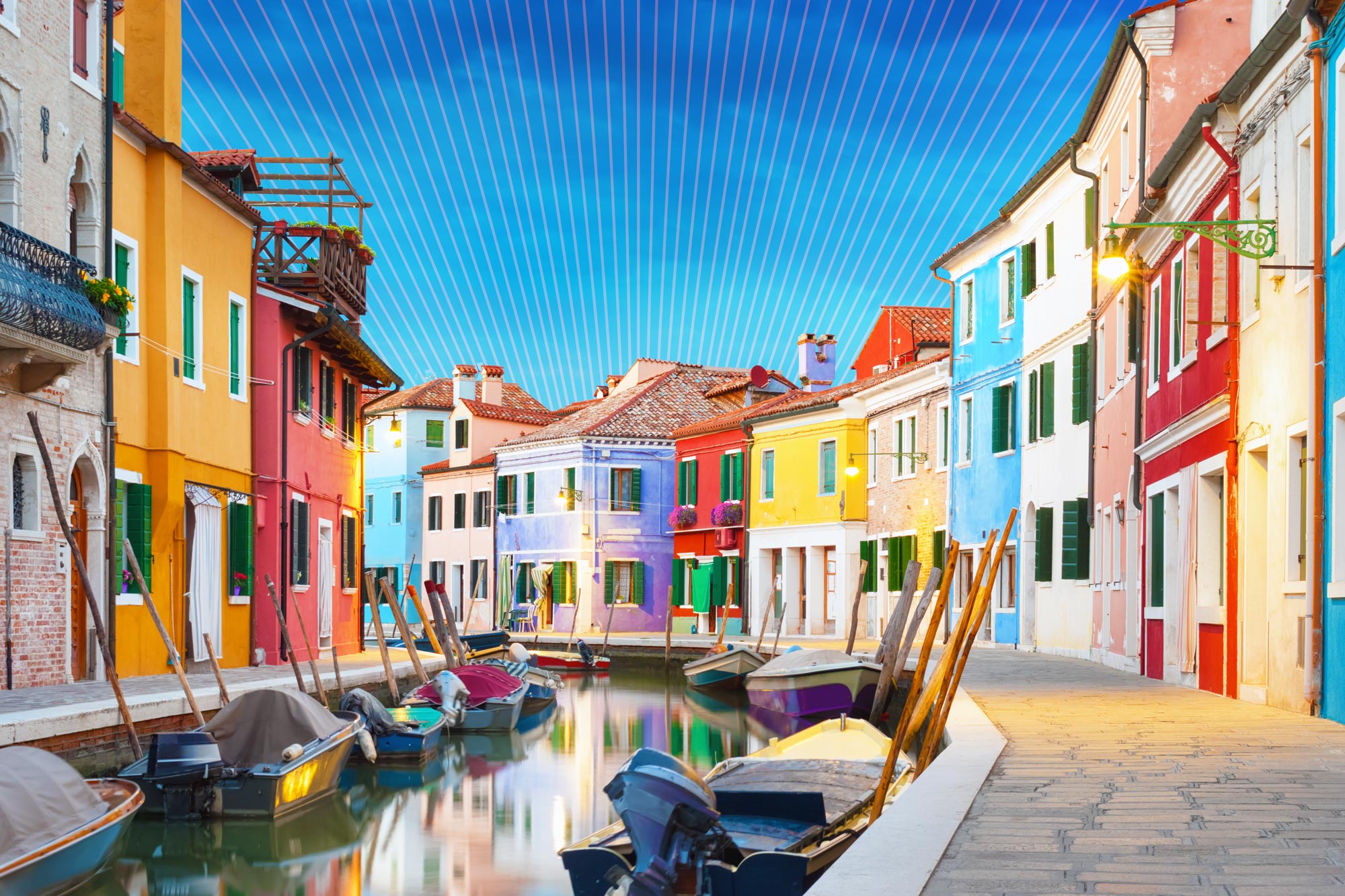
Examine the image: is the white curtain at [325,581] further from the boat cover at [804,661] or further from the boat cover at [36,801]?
the boat cover at [36,801]

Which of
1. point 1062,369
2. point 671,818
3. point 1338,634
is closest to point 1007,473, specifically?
point 1062,369

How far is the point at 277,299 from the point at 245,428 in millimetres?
2047

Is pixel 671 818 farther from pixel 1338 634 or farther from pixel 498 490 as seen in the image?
pixel 498 490

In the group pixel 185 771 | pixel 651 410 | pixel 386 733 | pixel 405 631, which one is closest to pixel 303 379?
pixel 405 631

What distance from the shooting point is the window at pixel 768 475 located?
131ft

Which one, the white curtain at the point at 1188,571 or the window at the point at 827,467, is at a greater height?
the window at the point at 827,467

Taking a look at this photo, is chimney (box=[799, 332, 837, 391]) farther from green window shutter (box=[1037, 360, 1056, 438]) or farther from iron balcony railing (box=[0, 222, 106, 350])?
iron balcony railing (box=[0, 222, 106, 350])

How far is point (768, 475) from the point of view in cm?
4012

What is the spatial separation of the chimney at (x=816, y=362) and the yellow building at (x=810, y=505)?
3456 millimetres

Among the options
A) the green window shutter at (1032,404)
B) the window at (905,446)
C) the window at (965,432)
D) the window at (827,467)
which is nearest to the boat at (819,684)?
the green window shutter at (1032,404)

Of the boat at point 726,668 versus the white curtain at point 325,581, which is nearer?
the white curtain at point 325,581

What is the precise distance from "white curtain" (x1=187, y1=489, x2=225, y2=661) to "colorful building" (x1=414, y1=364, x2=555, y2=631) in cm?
2624

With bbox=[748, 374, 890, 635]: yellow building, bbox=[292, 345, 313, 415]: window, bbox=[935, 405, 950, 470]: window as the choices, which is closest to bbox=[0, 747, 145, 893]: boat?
bbox=[292, 345, 313, 415]: window

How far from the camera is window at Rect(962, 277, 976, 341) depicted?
30.5 m
